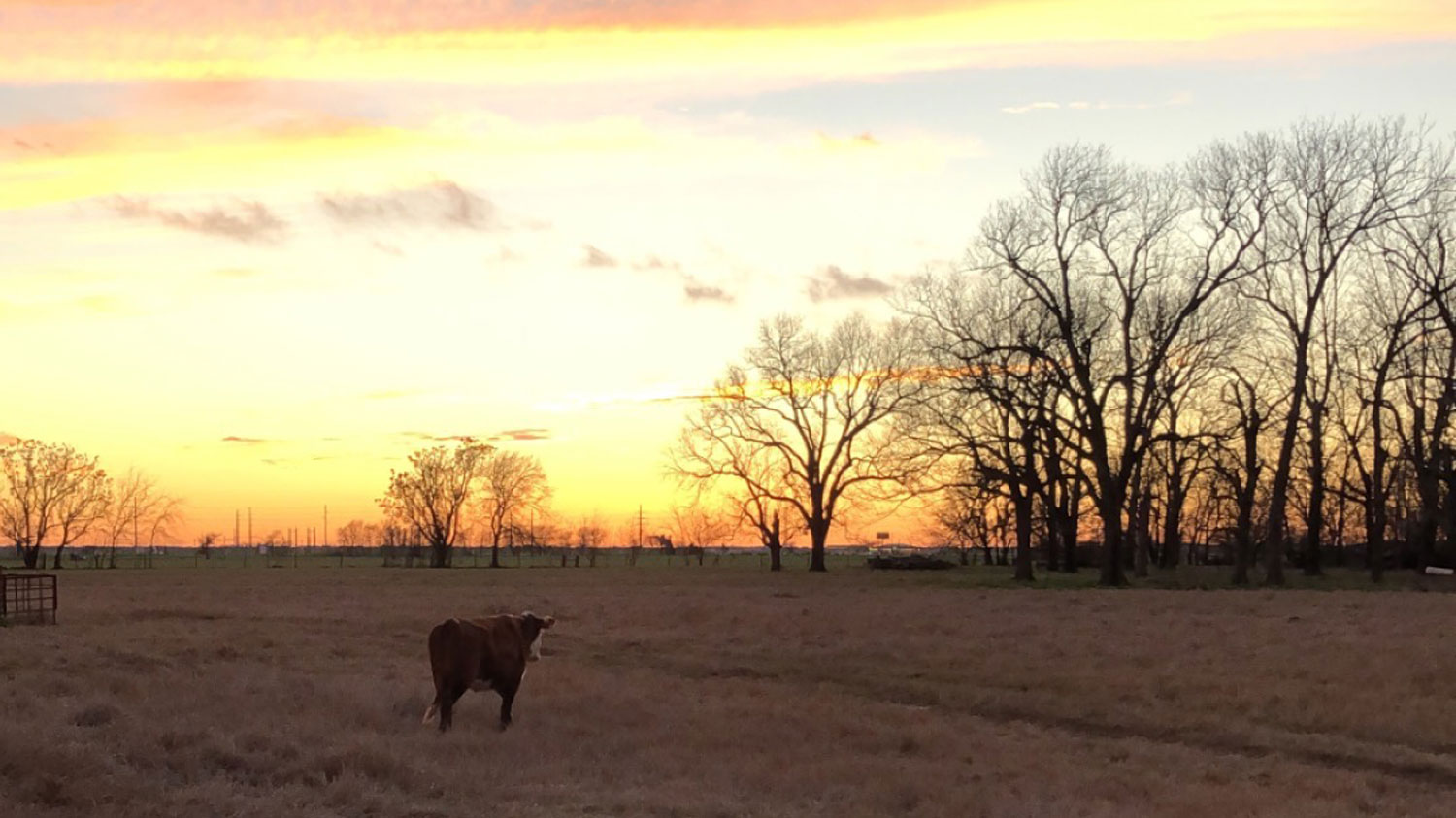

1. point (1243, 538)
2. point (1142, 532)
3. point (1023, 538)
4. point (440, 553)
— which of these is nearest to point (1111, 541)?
point (1243, 538)

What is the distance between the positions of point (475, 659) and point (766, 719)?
4516 mm

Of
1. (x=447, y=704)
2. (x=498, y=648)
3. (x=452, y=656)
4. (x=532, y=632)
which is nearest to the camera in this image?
(x=447, y=704)

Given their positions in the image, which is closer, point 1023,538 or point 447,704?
point 447,704

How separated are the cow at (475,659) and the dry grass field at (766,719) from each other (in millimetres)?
503

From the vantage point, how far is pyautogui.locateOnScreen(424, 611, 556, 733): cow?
55.1 ft

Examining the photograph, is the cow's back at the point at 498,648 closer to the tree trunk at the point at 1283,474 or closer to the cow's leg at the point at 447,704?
the cow's leg at the point at 447,704

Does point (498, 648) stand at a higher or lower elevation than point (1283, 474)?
lower

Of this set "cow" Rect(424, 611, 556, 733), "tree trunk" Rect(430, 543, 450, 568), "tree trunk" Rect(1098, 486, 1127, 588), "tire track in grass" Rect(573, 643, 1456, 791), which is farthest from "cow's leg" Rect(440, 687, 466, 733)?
"tree trunk" Rect(430, 543, 450, 568)

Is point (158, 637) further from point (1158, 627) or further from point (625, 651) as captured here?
point (1158, 627)

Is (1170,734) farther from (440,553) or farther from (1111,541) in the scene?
(440,553)

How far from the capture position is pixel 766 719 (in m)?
18.7

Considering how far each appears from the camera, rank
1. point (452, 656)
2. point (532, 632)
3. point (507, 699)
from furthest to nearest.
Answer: point (532, 632), point (507, 699), point (452, 656)

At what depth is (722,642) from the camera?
30562mm

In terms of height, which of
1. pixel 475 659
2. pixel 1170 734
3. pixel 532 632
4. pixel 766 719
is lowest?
pixel 1170 734
